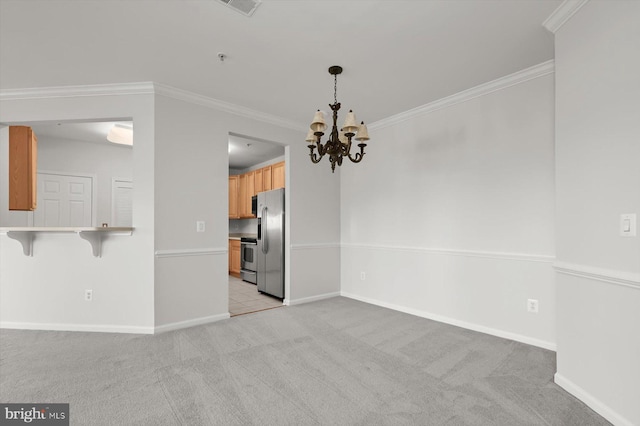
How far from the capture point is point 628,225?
169cm

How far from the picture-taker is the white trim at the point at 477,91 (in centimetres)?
288

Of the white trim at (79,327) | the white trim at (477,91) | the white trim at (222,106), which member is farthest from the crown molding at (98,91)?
the white trim at (477,91)

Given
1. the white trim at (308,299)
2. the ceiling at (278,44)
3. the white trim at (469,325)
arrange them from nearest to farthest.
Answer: the ceiling at (278,44), the white trim at (469,325), the white trim at (308,299)

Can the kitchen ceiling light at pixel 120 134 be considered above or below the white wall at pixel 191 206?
above

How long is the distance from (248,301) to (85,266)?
215cm

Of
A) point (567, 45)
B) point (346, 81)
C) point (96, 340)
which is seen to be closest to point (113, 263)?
point (96, 340)

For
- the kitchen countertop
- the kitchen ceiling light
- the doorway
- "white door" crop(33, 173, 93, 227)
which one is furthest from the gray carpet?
the kitchen countertop

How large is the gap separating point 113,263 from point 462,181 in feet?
13.2

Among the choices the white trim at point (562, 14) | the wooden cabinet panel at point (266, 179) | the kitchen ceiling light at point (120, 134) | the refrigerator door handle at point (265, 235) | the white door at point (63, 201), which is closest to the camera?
the white trim at point (562, 14)

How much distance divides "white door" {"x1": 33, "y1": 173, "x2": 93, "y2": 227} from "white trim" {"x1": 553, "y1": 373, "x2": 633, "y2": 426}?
712cm

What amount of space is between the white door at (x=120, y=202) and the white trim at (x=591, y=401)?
21.9ft

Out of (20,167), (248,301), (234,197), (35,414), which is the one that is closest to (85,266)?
(20,167)

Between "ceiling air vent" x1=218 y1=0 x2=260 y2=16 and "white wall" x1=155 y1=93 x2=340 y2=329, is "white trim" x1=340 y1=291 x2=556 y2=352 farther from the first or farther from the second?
"ceiling air vent" x1=218 y1=0 x2=260 y2=16

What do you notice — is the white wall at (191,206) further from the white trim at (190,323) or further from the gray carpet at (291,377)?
the gray carpet at (291,377)
